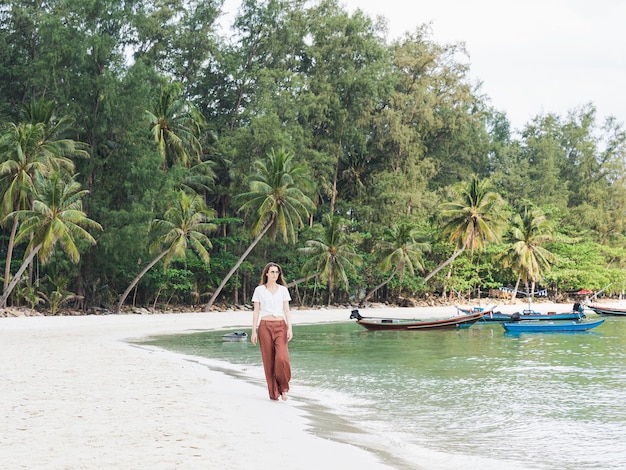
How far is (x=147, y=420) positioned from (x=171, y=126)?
37096 mm

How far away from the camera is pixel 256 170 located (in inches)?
1756

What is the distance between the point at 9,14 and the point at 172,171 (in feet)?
49.6

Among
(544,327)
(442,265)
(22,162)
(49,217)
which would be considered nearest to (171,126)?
(22,162)

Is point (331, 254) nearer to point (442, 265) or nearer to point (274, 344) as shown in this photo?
point (442, 265)

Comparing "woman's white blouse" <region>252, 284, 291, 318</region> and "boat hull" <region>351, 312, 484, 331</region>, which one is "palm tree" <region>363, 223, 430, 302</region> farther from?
"woman's white blouse" <region>252, 284, 291, 318</region>

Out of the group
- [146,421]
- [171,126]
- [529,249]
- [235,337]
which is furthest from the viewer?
[529,249]

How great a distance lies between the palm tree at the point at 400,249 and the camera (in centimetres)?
4972

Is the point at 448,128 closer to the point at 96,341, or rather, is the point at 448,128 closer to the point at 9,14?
the point at 9,14

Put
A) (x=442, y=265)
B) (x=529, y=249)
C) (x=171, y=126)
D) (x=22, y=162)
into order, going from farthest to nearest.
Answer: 1. (x=529, y=249)
2. (x=442, y=265)
3. (x=171, y=126)
4. (x=22, y=162)

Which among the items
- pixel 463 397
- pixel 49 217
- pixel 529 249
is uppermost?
pixel 529 249

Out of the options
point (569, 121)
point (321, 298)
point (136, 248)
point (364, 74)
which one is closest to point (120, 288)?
point (136, 248)

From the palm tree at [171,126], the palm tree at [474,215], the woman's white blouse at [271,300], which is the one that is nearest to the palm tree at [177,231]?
the palm tree at [171,126]

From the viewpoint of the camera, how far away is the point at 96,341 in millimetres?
22219

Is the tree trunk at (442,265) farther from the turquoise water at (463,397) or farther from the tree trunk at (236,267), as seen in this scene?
the turquoise water at (463,397)
